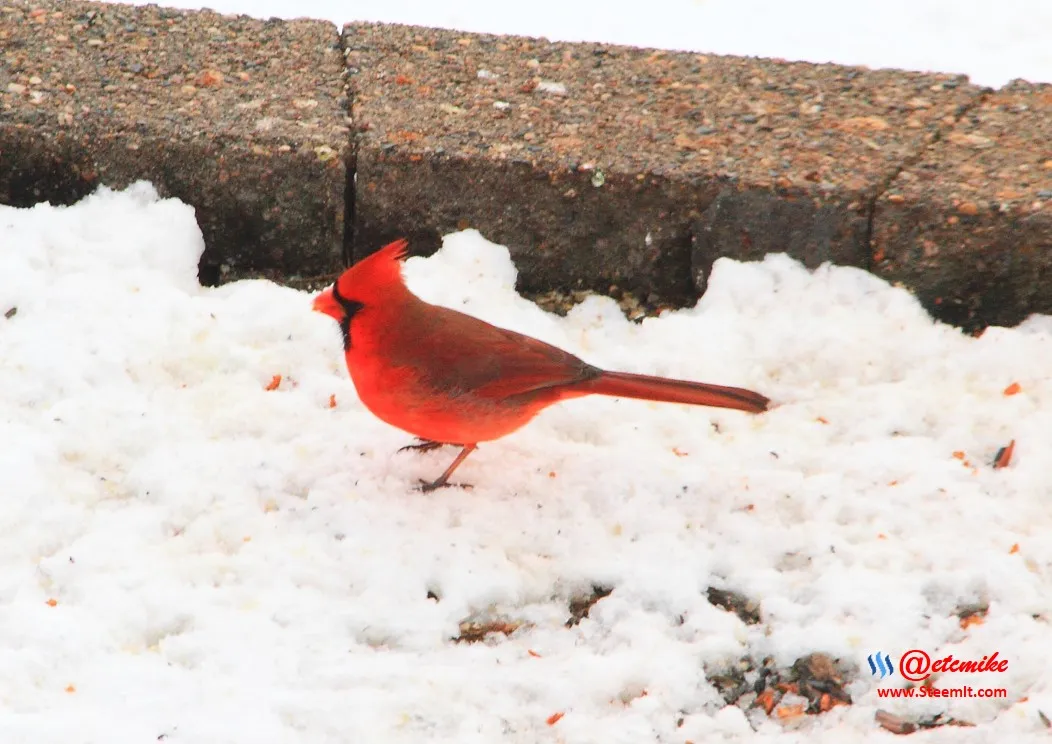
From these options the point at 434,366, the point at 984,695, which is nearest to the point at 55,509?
the point at 434,366

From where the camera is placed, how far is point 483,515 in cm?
296

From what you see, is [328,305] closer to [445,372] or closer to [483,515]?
[445,372]

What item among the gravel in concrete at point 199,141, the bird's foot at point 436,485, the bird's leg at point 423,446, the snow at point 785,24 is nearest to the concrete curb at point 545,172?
the gravel in concrete at point 199,141

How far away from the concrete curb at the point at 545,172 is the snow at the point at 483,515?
10 cm

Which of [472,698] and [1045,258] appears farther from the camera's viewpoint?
[1045,258]

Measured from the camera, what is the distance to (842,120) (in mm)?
Answer: 3971

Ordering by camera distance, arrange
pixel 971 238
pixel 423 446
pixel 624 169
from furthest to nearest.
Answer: pixel 624 169
pixel 971 238
pixel 423 446

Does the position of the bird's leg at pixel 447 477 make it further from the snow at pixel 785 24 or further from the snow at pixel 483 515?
the snow at pixel 785 24

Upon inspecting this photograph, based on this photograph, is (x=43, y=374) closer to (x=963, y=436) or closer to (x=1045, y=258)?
(x=963, y=436)

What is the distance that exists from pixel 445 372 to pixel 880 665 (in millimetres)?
1098

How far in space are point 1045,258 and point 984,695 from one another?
1495mm

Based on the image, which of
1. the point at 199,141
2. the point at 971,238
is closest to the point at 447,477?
the point at 199,141

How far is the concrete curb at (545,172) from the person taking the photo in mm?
3564

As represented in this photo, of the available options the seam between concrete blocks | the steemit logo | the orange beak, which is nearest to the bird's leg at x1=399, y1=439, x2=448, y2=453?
the orange beak
